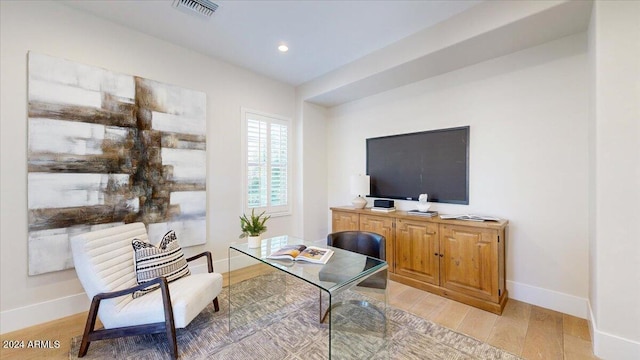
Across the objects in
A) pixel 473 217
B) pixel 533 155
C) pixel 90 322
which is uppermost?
pixel 533 155

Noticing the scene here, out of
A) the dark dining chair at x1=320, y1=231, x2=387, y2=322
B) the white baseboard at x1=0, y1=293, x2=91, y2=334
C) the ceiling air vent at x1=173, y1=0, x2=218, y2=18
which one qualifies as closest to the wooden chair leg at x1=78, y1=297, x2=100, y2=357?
the white baseboard at x1=0, y1=293, x2=91, y2=334

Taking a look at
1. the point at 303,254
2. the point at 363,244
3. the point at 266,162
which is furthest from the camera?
the point at 266,162

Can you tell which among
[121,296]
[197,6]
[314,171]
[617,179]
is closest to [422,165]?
[617,179]

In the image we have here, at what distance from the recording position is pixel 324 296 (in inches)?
98.7

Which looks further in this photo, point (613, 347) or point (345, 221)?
point (345, 221)

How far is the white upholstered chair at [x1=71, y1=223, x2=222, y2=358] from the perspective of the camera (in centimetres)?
180

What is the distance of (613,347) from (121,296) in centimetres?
360

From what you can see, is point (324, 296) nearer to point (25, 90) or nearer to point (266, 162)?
point (266, 162)

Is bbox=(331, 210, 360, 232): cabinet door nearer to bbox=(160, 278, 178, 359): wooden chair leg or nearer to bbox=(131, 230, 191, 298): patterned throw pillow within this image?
bbox=(131, 230, 191, 298): patterned throw pillow

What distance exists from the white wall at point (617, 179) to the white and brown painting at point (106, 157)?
152 inches

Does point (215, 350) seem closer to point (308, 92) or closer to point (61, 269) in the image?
point (61, 269)

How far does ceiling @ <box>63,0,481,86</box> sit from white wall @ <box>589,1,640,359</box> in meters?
1.08

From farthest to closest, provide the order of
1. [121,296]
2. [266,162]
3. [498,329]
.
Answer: [266,162], [498,329], [121,296]

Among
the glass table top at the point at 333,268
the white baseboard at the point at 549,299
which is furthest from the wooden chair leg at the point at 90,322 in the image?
the white baseboard at the point at 549,299
